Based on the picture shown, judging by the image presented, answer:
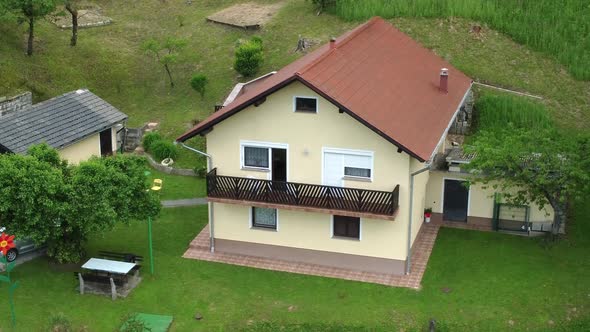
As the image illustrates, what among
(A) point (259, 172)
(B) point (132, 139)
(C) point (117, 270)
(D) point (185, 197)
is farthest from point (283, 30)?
(C) point (117, 270)

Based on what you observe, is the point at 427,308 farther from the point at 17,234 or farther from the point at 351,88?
the point at 17,234

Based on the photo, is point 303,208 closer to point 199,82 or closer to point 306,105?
point 306,105

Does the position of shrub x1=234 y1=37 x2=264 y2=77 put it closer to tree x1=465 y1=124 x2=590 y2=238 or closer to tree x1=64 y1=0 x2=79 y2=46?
tree x1=64 y1=0 x2=79 y2=46

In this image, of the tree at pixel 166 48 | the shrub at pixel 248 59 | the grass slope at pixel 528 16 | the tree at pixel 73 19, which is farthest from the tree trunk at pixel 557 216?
the tree at pixel 73 19

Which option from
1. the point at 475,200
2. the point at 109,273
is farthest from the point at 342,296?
the point at 109,273

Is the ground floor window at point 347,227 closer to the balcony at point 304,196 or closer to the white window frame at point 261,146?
the balcony at point 304,196
